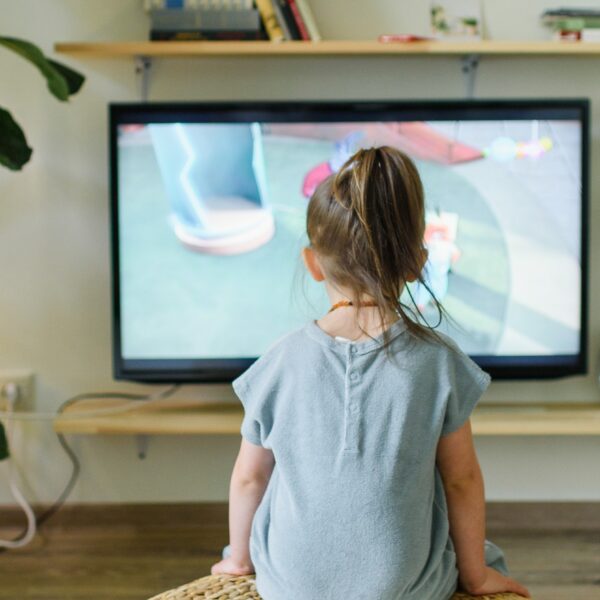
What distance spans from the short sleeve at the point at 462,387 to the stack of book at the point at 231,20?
147cm

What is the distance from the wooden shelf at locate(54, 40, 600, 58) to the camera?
250 cm

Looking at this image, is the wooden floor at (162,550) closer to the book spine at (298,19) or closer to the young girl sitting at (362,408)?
the young girl sitting at (362,408)

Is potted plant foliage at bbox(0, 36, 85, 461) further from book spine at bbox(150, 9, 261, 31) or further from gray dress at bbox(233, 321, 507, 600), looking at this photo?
gray dress at bbox(233, 321, 507, 600)

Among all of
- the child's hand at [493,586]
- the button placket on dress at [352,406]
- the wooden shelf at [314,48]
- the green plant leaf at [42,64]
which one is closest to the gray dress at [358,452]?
the button placket on dress at [352,406]

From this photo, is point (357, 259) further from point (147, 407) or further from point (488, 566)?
point (147, 407)

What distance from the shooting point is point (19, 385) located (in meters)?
2.75

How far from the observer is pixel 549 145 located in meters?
2.59

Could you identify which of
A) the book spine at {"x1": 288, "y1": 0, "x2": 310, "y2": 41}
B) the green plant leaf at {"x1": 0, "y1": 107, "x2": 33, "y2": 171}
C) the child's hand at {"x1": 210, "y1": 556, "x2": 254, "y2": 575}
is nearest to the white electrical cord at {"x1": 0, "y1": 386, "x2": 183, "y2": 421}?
the green plant leaf at {"x1": 0, "y1": 107, "x2": 33, "y2": 171}

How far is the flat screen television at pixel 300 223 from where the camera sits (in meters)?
2.56

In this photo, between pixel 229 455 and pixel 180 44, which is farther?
pixel 229 455

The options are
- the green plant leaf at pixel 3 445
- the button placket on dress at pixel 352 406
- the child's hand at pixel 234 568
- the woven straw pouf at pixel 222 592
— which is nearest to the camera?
the button placket on dress at pixel 352 406

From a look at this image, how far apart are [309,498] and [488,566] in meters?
0.37

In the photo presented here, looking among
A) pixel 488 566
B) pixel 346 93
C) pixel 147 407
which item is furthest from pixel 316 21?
pixel 488 566

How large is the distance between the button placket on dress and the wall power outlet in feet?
5.62
